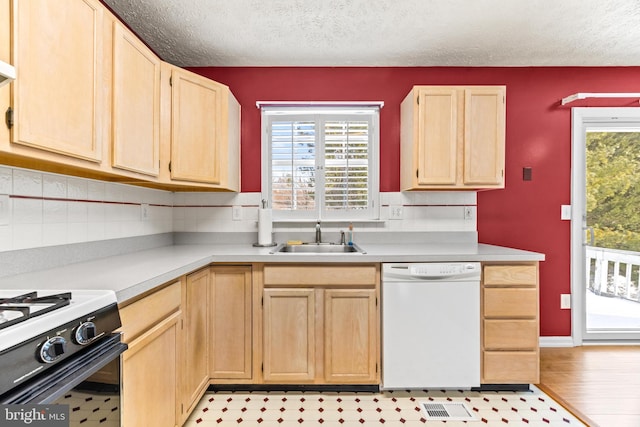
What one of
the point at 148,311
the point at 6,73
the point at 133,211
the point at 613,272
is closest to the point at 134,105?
the point at 133,211

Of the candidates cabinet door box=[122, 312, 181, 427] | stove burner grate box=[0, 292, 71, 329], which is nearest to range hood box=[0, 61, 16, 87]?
stove burner grate box=[0, 292, 71, 329]

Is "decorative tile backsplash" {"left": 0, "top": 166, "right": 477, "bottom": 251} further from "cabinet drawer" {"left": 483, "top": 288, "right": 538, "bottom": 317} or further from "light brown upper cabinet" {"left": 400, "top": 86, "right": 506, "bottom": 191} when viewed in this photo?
"cabinet drawer" {"left": 483, "top": 288, "right": 538, "bottom": 317}

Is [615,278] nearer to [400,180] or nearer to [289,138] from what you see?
[400,180]

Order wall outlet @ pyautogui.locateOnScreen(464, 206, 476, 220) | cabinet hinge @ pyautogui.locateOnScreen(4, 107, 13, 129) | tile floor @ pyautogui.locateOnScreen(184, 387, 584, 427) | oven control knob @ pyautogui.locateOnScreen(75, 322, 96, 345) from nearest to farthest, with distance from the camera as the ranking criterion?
oven control knob @ pyautogui.locateOnScreen(75, 322, 96, 345), cabinet hinge @ pyautogui.locateOnScreen(4, 107, 13, 129), tile floor @ pyautogui.locateOnScreen(184, 387, 584, 427), wall outlet @ pyautogui.locateOnScreen(464, 206, 476, 220)

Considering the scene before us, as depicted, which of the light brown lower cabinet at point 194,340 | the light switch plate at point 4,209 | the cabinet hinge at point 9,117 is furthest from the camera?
the light brown lower cabinet at point 194,340

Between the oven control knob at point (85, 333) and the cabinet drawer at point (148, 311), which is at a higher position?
the oven control knob at point (85, 333)

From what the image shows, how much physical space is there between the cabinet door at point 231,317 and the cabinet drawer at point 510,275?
4.93 ft

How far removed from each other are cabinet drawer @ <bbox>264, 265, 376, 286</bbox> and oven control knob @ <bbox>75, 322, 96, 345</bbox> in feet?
3.88

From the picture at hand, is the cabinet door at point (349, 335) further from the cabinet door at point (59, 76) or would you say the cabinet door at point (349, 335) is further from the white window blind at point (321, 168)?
the cabinet door at point (59, 76)

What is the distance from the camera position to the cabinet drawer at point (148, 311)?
124 cm

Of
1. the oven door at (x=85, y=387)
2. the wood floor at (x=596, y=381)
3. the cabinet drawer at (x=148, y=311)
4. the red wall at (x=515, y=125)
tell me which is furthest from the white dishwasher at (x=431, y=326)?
the oven door at (x=85, y=387)

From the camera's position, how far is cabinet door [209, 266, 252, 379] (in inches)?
82.4

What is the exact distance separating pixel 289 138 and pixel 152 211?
3.93 feet

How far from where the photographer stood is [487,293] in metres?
2.10
